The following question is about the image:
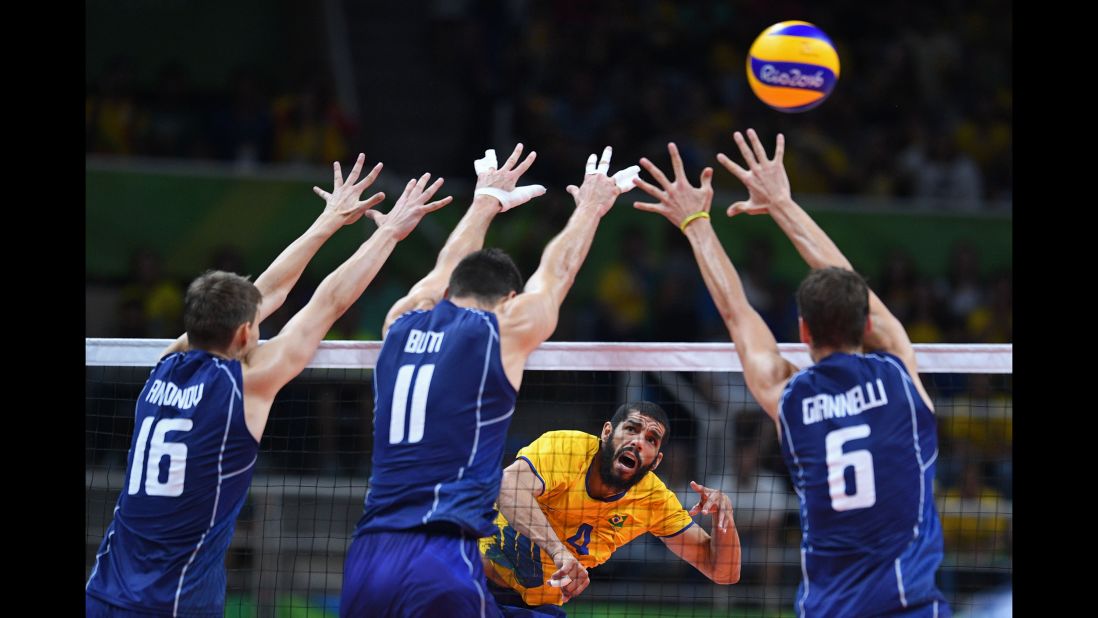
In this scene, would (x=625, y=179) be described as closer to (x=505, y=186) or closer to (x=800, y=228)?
(x=505, y=186)

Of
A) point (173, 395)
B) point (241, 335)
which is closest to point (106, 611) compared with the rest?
point (173, 395)

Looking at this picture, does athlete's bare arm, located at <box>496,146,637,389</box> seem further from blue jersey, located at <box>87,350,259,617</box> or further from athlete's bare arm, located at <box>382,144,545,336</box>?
blue jersey, located at <box>87,350,259,617</box>

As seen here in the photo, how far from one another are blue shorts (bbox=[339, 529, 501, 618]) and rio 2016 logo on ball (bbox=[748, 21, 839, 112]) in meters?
4.68

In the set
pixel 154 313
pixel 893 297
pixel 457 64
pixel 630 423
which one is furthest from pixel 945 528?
pixel 457 64

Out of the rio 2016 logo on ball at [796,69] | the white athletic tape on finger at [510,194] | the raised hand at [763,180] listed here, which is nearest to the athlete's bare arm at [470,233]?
the white athletic tape on finger at [510,194]

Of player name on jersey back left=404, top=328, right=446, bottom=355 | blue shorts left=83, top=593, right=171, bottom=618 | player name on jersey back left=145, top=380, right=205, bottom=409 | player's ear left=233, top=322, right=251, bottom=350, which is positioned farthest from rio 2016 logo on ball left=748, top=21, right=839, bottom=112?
blue shorts left=83, top=593, right=171, bottom=618

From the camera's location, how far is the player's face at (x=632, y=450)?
7.80m

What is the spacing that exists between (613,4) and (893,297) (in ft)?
24.8

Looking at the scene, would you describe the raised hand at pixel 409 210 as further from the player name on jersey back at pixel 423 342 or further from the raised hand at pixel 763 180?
the raised hand at pixel 763 180

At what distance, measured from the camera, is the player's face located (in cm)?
780

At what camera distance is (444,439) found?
5.99m

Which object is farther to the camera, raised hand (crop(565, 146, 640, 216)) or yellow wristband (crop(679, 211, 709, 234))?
raised hand (crop(565, 146, 640, 216))

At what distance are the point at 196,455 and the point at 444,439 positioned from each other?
1.29 m

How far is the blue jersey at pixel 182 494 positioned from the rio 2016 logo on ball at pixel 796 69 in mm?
4815
